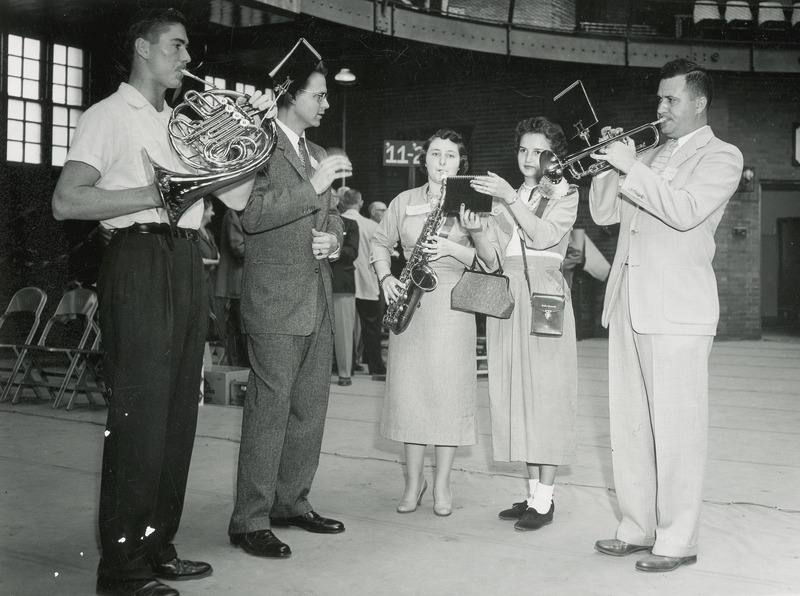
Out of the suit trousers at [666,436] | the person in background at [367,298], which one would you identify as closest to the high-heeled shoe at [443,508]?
the suit trousers at [666,436]

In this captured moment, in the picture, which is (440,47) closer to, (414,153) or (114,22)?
(414,153)

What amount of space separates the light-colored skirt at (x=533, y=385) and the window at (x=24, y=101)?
10987mm

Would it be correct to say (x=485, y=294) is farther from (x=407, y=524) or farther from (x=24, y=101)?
(x=24, y=101)

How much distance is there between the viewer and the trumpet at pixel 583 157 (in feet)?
11.8

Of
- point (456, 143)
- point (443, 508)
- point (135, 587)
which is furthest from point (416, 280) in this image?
point (135, 587)

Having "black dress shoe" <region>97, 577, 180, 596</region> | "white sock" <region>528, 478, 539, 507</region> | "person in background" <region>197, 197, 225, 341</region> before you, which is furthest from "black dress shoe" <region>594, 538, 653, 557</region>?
"person in background" <region>197, 197, 225, 341</region>

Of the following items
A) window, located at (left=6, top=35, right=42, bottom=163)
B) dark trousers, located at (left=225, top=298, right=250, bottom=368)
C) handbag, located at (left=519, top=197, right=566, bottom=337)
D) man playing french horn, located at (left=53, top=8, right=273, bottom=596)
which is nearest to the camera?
man playing french horn, located at (left=53, top=8, right=273, bottom=596)

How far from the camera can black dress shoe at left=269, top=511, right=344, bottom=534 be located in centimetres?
400

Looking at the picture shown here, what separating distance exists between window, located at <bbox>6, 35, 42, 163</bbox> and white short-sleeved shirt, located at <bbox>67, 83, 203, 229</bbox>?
11.0 meters

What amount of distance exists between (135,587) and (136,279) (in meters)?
1.12

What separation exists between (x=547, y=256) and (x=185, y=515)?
228 cm

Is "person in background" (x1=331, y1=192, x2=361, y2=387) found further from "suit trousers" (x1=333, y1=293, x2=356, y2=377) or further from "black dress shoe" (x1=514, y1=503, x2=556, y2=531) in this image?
"black dress shoe" (x1=514, y1=503, x2=556, y2=531)

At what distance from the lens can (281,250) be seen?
12.5ft

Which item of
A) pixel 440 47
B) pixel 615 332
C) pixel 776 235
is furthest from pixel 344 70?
pixel 615 332
